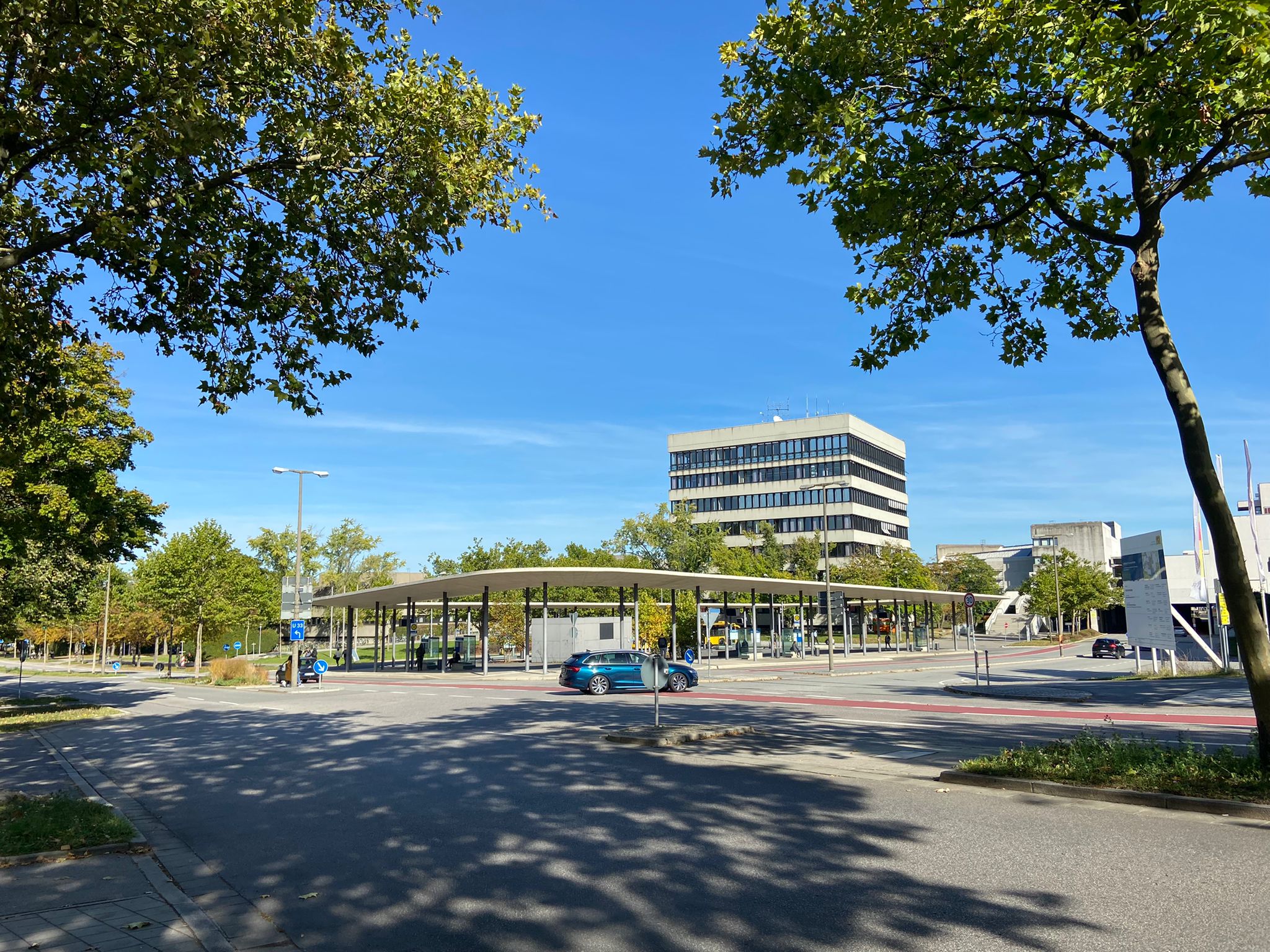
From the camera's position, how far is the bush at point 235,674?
4291cm

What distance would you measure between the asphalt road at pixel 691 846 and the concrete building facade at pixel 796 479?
287 ft

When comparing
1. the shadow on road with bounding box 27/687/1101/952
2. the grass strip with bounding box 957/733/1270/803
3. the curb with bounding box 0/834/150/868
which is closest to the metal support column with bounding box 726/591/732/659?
the shadow on road with bounding box 27/687/1101/952

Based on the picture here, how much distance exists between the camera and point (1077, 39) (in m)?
8.69

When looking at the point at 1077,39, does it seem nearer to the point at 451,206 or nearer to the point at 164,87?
the point at 451,206

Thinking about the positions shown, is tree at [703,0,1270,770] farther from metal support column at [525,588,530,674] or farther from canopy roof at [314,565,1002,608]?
metal support column at [525,588,530,674]

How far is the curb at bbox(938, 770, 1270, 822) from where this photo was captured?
27.6ft

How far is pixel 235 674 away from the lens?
4381cm

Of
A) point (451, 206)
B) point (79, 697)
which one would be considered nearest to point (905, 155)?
point (451, 206)

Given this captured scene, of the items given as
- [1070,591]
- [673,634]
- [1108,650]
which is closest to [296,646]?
[673,634]

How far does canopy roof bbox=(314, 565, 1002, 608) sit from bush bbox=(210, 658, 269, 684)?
606 centimetres

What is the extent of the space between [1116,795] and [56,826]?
10541 mm

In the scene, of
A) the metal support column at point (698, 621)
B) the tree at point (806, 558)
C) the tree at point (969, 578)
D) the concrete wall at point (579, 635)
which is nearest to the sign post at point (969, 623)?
the metal support column at point (698, 621)

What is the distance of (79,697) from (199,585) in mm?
18815

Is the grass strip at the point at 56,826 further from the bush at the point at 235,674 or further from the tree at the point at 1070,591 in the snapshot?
the tree at the point at 1070,591
